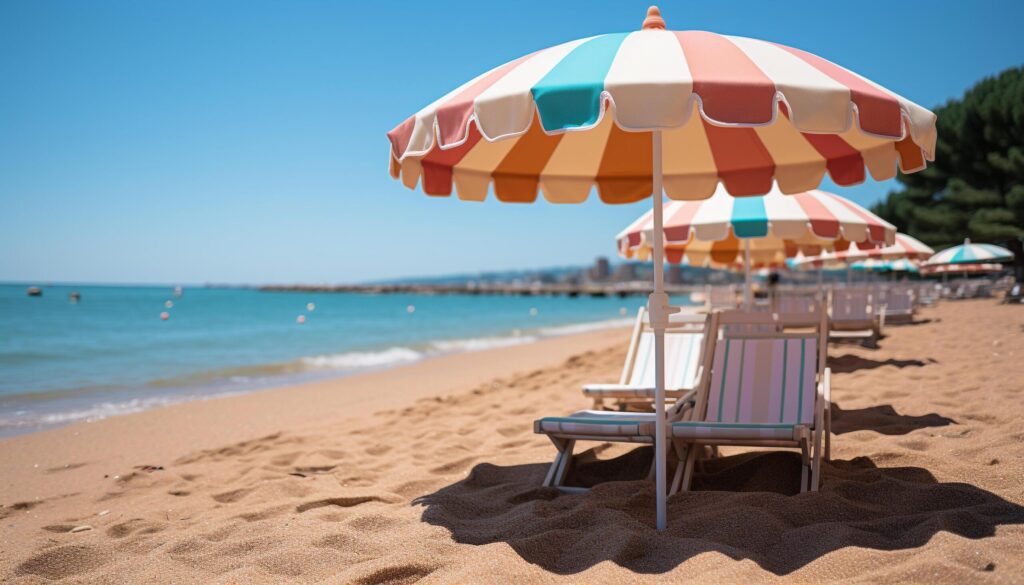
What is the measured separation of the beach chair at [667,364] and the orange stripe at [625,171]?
A: 1.50 metres

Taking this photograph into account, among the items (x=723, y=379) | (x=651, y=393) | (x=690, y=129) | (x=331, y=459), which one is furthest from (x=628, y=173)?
(x=331, y=459)

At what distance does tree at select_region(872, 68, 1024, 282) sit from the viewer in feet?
89.2

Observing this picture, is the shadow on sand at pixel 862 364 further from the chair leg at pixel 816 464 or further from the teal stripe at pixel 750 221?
the chair leg at pixel 816 464

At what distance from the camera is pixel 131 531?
11.5 feet

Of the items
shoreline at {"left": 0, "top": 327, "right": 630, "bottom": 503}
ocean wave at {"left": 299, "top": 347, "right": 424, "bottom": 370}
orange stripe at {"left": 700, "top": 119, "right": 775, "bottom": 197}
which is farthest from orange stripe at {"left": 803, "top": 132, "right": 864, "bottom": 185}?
ocean wave at {"left": 299, "top": 347, "right": 424, "bottom": 370}

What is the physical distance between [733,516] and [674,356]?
315cm

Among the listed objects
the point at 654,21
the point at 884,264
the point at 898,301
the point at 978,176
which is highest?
the point at 978,176

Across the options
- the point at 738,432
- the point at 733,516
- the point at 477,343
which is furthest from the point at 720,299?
the point at 733,516

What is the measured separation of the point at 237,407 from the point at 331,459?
4.04 meters

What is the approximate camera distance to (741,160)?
4000 mm

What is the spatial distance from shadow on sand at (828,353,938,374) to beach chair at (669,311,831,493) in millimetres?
3790

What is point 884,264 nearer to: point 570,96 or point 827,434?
point 827,434

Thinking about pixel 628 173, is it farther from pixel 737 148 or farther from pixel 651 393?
pixel 651 393

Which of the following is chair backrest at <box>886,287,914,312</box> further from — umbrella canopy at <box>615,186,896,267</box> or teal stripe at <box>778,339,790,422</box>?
teal stripe at <box>778,339,790,422</box>
